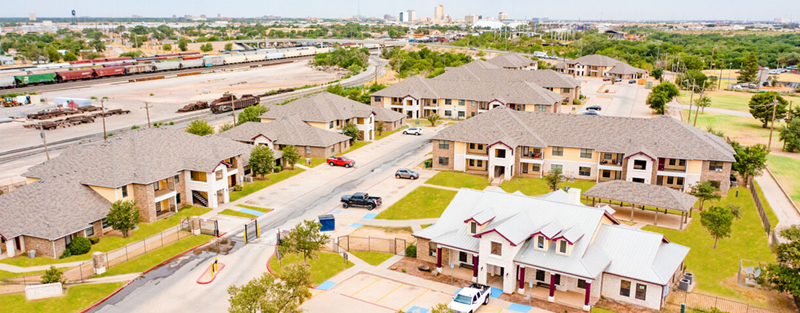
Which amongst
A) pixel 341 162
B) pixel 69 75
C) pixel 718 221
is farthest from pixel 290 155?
pixel 69 75

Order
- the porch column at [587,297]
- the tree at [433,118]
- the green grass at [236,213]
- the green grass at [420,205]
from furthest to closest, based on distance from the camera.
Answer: the tree at [433,118] → the green grass at [420,205] → the green grass at [236,213] → the porch column at [587,297]

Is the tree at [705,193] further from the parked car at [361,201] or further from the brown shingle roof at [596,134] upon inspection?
the parked car at [361,201]

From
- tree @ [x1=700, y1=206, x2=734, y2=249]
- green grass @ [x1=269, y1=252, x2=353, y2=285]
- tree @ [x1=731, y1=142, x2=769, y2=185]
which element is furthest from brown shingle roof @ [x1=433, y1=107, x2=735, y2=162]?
green grass @ [x1=269, y1=252, x2=353, y2=285]

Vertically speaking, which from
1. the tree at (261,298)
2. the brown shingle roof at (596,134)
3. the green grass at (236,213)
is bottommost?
the green grass at (236,213)

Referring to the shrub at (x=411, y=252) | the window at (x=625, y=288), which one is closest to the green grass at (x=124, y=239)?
the shrub at (x=411, y=252)

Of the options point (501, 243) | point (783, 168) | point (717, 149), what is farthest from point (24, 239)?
point (783, 168)

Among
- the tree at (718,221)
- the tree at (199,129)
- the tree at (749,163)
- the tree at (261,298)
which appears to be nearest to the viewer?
the tree at (261,298)

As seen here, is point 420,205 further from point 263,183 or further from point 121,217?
point 121,217

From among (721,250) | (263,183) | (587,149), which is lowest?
(721,250)
